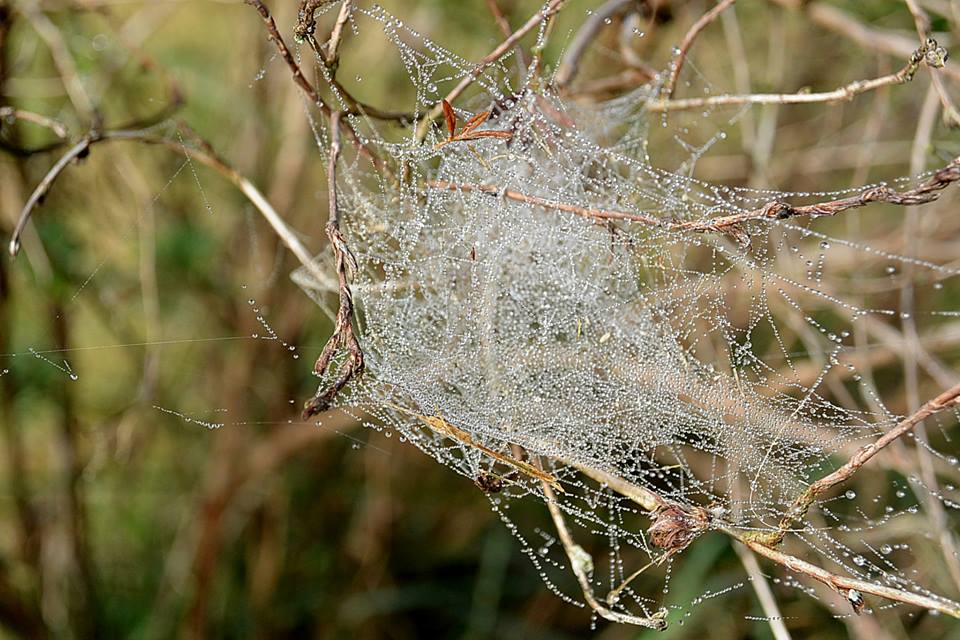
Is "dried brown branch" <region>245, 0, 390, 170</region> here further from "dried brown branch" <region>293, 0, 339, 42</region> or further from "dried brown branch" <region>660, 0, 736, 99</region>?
"dried brown branch" <region>660, 0, 736, 99</region>

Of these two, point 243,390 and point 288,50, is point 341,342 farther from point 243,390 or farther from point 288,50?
point 243,390

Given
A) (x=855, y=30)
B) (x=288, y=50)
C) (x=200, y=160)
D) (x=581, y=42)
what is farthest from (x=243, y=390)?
(x=855, y=30)

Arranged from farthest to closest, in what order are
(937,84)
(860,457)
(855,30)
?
1. (855,30)
2. (937,84)
3. (860,457)

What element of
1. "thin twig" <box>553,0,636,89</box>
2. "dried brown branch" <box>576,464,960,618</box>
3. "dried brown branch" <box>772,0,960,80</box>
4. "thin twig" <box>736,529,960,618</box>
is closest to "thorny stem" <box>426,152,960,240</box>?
"dried brown branch" <box>576,464,960,618</box>

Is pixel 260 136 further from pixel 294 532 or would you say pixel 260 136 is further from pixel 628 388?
pixel 628 388

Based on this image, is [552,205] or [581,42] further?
[581,42]

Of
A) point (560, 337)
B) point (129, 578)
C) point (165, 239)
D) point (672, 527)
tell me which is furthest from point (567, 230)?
point (129, 578)

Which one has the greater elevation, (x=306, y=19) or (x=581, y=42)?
(x=581, y=42)

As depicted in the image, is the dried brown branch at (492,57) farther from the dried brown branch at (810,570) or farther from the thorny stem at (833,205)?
the dried brown branch at (810,570)
